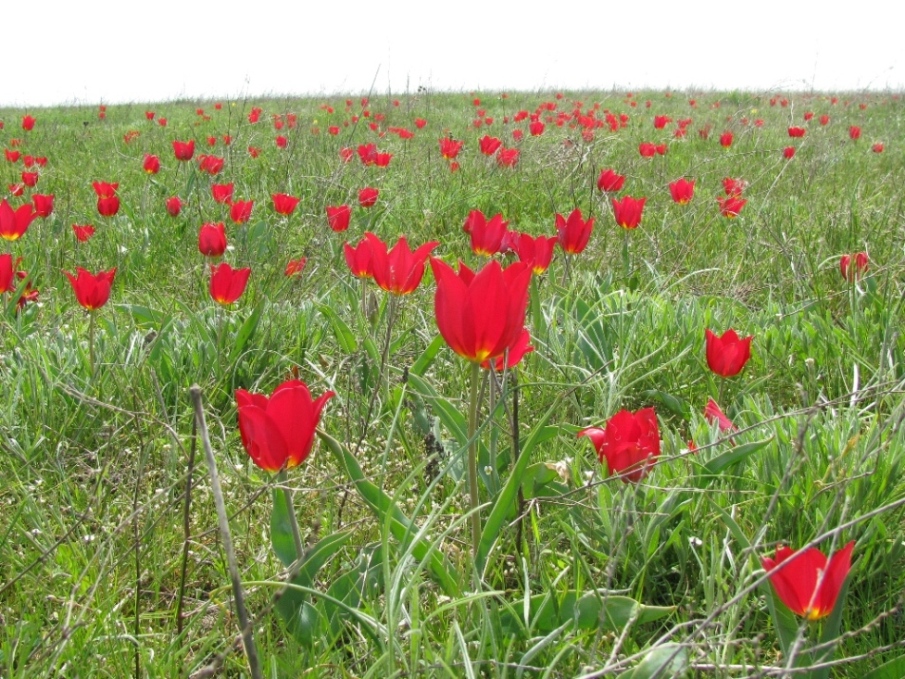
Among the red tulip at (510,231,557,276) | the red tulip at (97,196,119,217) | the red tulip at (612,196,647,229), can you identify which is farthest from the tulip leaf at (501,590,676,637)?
the red tulip at (97,196,119,217)

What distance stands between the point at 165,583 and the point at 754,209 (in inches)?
127

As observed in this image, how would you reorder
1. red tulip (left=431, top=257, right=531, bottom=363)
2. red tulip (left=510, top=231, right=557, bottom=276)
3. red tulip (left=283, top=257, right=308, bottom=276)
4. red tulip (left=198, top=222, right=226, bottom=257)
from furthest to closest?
red tulip (left=283, top=257, right=308, bottom=276) < red tulip (left=198, top=222, right=226, bottom=257) < red tulip (left=510, top=231, right=557, bottom=276) < red tulip (left=431, top=257, right=531, bottom=363)

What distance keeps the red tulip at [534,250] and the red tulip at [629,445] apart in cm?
62

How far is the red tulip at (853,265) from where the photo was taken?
2096mm

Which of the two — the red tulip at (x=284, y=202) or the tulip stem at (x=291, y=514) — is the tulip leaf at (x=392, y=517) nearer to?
the tulip stem at (x=291, y=514)

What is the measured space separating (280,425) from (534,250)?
3.07 feet

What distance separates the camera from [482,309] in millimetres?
940

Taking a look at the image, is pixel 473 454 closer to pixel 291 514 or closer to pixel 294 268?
pixel 291 514

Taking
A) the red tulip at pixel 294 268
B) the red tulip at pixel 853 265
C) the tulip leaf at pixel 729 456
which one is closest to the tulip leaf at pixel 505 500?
the tulip leaf at pixel 729 456

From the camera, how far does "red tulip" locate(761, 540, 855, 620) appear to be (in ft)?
2.55

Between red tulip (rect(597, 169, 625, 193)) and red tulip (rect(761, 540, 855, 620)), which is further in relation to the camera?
red tulip (rect(597, 169, 625, 193))

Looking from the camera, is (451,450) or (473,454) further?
(451,450)

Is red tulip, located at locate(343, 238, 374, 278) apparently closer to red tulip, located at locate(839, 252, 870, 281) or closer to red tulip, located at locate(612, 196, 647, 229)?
red tulip, located at locate(612, 196, 647, 229)

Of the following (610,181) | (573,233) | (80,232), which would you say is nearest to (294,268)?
(80,232)
